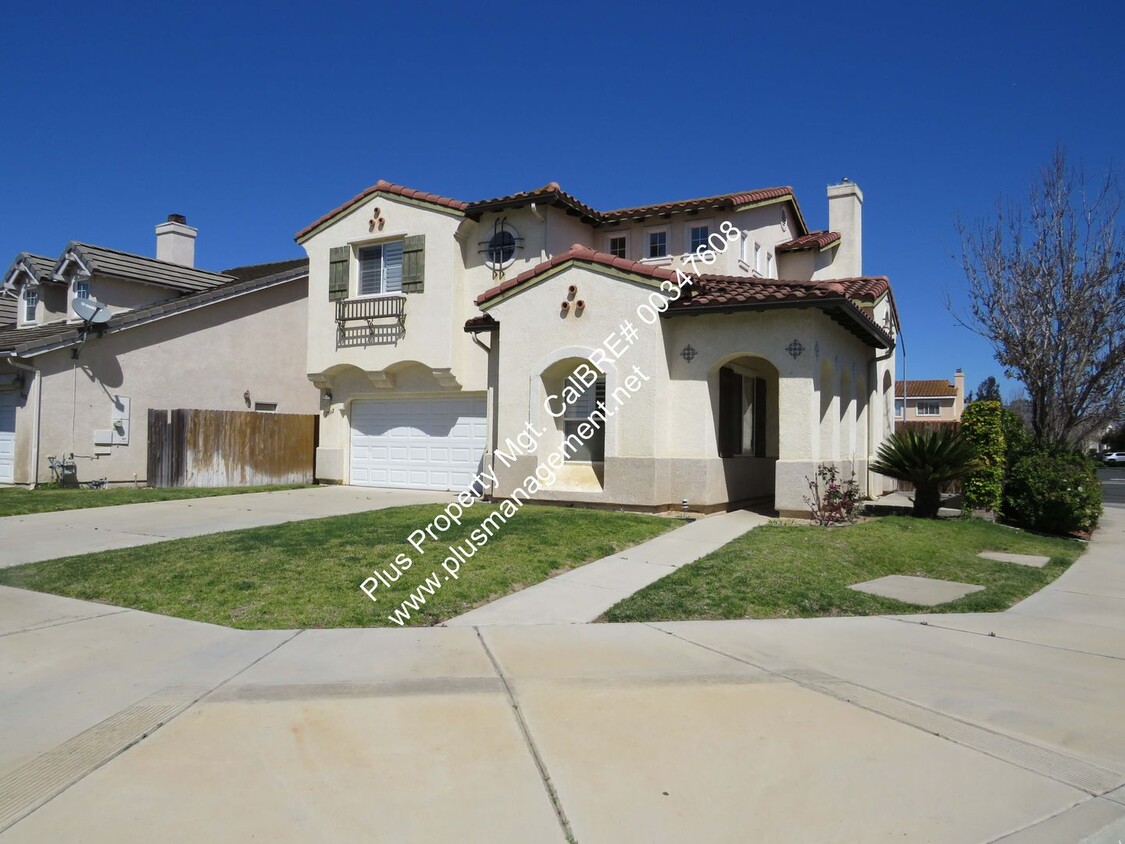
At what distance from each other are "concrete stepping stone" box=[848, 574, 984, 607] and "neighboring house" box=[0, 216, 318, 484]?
17049 mm

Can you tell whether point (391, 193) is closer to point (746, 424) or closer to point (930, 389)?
point (746, 424)

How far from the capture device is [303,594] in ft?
24.4

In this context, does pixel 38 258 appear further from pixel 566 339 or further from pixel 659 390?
pixel 659 390

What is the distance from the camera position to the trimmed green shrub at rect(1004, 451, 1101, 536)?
13656mm

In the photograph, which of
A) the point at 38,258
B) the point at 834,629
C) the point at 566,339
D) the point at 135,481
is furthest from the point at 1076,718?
the point at 38,258

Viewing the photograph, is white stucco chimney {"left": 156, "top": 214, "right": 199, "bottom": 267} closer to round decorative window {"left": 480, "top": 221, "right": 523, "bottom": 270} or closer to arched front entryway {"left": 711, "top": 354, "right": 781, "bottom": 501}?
round decorative window {"left": 480, "top": 221, "right": 523, "bottom": 270}

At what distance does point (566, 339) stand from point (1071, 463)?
9.19m

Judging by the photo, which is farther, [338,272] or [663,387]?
[338,272]

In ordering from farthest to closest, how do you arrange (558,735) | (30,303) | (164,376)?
(30,303), (164,376), (558,735)

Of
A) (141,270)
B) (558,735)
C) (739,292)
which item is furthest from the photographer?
(141,270)

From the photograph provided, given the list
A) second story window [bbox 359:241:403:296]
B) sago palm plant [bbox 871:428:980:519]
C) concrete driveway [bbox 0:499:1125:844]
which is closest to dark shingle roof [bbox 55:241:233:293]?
second story window [bbox 359:241:403:296]

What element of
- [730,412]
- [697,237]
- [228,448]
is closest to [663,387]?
[730,412]

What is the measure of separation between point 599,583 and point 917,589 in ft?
10.6

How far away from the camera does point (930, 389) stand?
65688 mm
